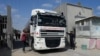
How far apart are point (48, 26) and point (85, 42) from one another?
19.2ft

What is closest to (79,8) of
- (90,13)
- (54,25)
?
(90,13)

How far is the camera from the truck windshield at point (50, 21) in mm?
12453

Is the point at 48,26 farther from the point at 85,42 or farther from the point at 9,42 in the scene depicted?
the point at 85,42

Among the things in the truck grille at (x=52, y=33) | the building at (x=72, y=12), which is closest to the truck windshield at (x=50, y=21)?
the truck grille at (x=52, y=33)

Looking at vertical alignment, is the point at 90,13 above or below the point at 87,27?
above

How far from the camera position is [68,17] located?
19219 mm

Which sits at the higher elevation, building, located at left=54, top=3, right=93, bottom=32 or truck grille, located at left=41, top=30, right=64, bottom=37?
building, located at left=54, top=3, right=93, bottom=32

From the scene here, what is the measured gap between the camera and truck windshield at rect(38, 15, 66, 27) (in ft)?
40.9

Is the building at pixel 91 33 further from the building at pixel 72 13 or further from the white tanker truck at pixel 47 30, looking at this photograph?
the white tanker truck at pixel 47 30

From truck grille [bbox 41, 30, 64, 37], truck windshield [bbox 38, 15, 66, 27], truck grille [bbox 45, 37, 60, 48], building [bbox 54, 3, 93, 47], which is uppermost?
building [bbox 54, 3, 93, 47]

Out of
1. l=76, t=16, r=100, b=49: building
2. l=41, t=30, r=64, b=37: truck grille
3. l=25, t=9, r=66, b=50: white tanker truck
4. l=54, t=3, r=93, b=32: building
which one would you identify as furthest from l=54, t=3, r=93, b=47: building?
l=25, t=9, r=66, b=50: white tanker truck

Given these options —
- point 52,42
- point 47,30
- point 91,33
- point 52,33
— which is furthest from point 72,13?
point 47,30

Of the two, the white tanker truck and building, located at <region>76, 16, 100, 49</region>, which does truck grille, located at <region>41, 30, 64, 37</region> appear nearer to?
the white tanker truck

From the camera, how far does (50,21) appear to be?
1289 cm
